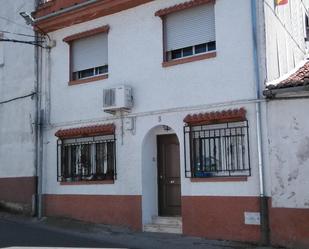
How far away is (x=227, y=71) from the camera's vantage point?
10891 millimetres

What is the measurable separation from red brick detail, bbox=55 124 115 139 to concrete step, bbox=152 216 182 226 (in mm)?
2493

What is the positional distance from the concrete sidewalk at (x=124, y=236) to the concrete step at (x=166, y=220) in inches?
14.0

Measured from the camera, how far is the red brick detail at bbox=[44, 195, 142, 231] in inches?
480

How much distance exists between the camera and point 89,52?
45.4 feet

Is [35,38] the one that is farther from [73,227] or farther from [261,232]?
[261,232]

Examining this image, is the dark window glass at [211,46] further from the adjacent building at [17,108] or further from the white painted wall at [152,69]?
the adjacent building at [17,108]

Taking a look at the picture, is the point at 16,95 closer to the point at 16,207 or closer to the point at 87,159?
the point at 16,207

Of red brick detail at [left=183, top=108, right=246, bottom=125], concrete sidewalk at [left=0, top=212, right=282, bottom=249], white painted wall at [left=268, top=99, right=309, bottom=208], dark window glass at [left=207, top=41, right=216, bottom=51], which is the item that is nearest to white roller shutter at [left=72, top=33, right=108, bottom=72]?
dark window glass at [left=207, top=41, right=216, bottom=51]

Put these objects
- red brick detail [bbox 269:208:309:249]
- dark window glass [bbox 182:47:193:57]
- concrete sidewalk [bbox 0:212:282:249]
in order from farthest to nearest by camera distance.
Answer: dark window glass [bbox 182:47:193:57] < concrete sidewalk [bbox 0:212:282:249] < red brick detail [bbox 269:208:309:249]

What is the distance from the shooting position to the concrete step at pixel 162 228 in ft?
37.7

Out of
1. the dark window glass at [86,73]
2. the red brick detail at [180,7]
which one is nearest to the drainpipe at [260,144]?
the red brick detail at [180,7]

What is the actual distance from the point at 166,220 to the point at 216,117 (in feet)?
9.61

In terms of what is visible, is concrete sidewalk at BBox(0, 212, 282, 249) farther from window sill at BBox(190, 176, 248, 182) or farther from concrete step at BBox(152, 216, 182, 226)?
window sill at BBox(190, 176, 248, 182)

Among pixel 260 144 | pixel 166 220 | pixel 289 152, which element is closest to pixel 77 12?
pixel 166 220
